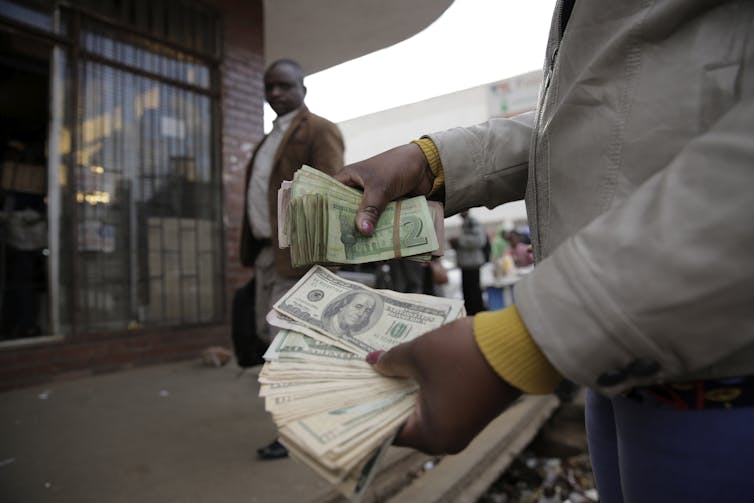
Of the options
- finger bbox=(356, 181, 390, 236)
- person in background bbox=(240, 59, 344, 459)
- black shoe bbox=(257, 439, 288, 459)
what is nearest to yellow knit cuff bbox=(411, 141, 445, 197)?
finger bbox=(356, 181, 390, 236)

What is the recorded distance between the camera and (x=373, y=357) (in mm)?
769

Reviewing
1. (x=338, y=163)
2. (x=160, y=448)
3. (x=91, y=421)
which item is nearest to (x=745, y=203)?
(x=338, y=163)

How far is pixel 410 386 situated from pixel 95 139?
170 inches

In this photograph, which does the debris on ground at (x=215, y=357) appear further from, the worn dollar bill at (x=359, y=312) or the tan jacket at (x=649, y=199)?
the tan jacket at (x=649, y=199)

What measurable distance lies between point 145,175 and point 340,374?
4.21m

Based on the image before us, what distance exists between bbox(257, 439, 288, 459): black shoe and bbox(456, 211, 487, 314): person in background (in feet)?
13.9

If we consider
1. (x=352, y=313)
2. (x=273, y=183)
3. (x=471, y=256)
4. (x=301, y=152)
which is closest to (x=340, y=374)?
(x=352, y=313)

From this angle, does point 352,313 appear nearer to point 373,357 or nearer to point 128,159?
point 373,357

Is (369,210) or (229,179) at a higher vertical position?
(229,179)

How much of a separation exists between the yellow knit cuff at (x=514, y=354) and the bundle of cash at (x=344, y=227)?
463mm

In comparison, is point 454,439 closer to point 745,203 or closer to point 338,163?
point 745,203

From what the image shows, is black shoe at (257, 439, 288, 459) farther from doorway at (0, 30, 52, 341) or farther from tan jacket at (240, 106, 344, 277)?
doorway at (0, 30, 52, 341)

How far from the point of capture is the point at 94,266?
4.00 m

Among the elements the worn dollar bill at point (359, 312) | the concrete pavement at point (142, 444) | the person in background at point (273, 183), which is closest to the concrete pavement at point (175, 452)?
the concrete pavement at point (142, 444)
